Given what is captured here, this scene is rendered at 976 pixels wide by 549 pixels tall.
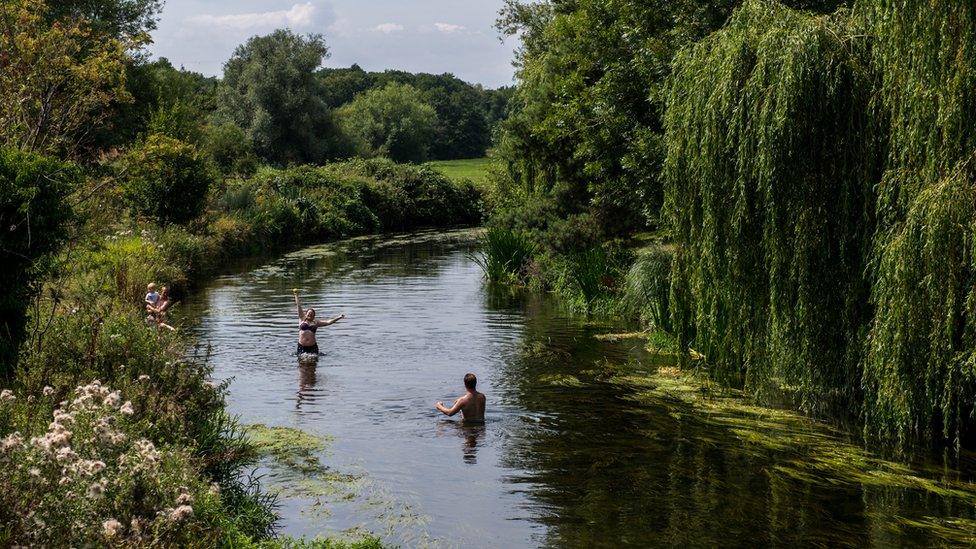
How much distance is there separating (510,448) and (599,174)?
40.6ft

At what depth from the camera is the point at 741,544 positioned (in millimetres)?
10289

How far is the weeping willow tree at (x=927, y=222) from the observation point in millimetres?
11164

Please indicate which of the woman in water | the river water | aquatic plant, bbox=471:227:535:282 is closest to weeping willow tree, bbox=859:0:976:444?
the river water

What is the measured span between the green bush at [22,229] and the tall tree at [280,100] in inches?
2352

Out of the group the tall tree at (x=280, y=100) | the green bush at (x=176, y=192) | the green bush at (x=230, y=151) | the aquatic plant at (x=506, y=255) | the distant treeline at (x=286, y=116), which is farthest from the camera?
the tall tree at (x=280, y=100)

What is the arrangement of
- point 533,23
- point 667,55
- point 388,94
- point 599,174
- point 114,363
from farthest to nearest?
1. point 388,94
2. point 533,23
3. point 599,174
4. point 667,55
5. point 114,363

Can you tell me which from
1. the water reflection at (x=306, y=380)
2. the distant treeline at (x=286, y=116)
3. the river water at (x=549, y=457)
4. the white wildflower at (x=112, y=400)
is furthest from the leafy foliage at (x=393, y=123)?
the white wildflower at (x=112, y=400)

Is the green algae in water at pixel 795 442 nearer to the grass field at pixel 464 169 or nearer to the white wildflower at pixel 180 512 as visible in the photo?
the white wildflower at pixel 180 512

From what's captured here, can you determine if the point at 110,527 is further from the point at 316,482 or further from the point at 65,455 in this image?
the point at 316,482

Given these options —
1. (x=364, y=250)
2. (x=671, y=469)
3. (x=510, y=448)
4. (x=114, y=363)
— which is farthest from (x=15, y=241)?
(x=364, y=250)

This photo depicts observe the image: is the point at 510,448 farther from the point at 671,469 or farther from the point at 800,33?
the point at 800,33

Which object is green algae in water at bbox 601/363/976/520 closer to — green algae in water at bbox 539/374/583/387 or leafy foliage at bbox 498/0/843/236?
green algae in water at bbox 539/374/583/387

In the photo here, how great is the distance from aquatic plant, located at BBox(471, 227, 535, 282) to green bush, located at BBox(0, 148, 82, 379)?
22.2 metres

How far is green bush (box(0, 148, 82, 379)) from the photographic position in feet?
40.8
